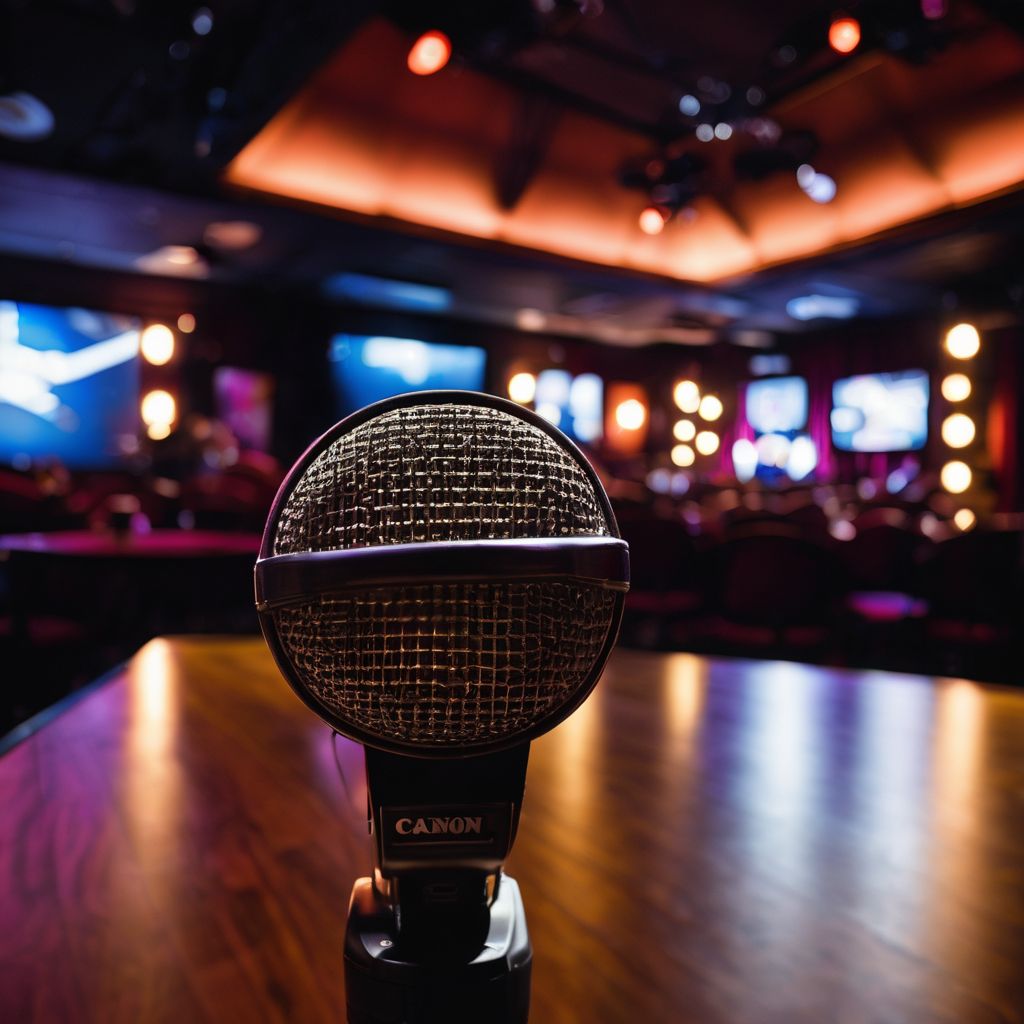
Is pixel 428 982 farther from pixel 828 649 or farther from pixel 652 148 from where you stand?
pixel 652 148

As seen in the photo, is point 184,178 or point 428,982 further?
point 184,178

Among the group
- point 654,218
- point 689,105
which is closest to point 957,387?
point 654,218

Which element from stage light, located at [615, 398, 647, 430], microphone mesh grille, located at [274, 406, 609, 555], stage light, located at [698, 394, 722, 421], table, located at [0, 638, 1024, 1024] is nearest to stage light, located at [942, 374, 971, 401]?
stage light, located at [698, 394, 722, 421]

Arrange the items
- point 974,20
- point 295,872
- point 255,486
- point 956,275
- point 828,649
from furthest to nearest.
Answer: point 956,275
point 255,486
point 974,20
point 828,649
point 295,872

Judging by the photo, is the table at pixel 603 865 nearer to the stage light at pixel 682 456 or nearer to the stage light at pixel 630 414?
the stage light at pixel 630 414

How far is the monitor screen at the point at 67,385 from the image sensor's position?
8.57 metres

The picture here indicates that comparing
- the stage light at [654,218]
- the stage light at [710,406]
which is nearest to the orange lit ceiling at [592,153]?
the stage light at [654,218]

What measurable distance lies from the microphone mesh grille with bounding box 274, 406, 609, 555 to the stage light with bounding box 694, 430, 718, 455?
13.3 metres

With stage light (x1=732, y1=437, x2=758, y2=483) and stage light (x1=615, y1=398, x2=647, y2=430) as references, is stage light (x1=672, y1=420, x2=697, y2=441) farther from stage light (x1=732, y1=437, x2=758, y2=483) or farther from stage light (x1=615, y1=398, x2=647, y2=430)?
stage light (x1=732, y1=437, x2=758, y2=483)

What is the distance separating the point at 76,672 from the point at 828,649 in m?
3.57

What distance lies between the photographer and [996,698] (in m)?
0.93

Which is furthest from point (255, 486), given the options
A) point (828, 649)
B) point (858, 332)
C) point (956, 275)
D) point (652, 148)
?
point (858, 332)


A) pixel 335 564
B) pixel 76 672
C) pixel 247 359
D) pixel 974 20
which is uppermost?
pixel 974 20

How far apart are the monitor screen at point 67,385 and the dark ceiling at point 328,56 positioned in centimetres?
69
